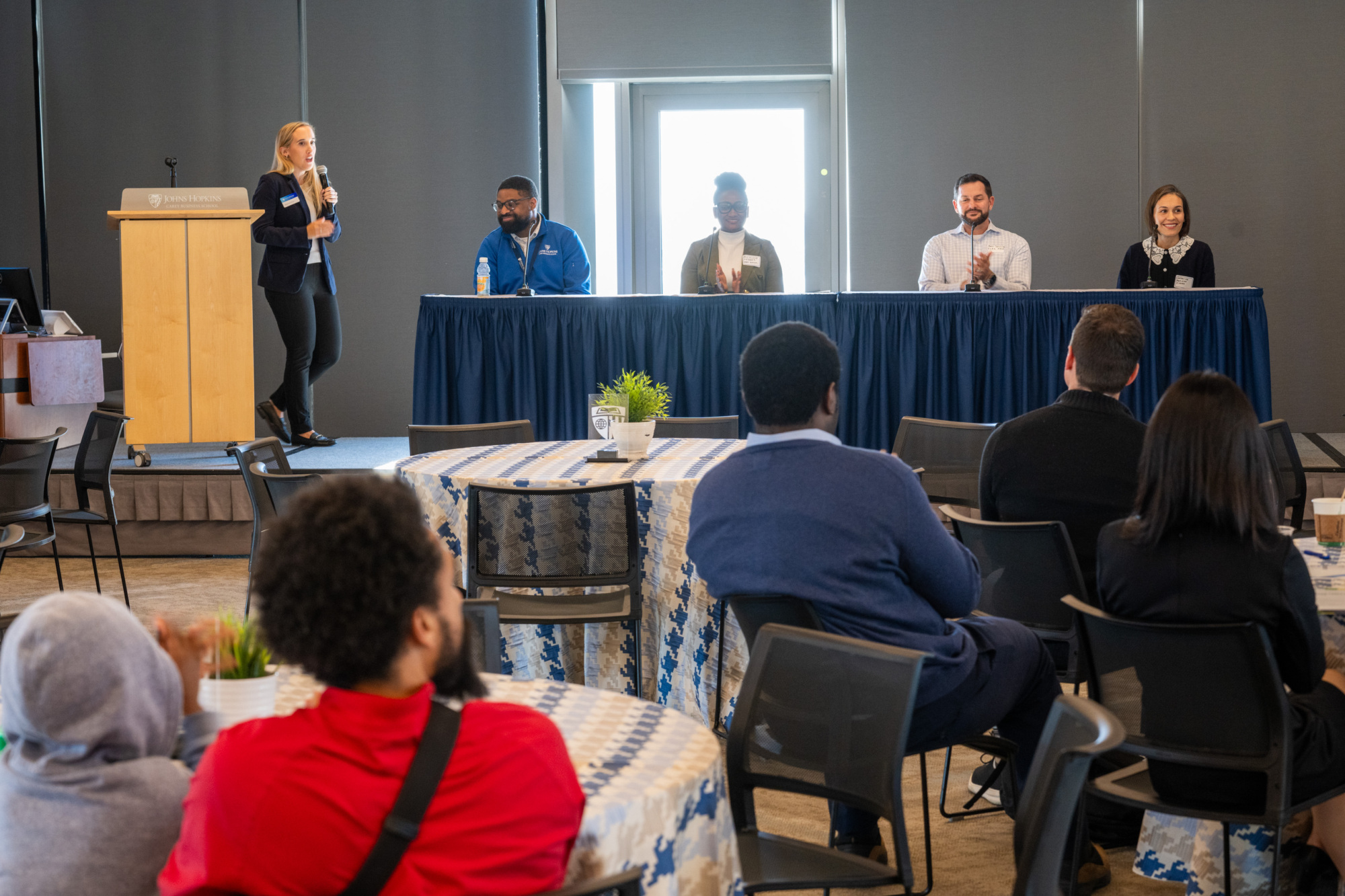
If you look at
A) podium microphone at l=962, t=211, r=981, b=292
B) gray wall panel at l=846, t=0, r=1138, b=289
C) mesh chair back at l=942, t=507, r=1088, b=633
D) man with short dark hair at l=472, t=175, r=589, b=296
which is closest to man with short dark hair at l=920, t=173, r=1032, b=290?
podium microphone at l=962, t=211, r=981, b=292

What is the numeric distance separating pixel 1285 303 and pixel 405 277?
5653 millimetres

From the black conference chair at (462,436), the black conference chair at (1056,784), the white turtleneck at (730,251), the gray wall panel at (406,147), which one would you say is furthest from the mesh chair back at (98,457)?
the black conference chair at (1056,784)

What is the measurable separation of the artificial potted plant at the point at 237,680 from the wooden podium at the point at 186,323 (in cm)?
500

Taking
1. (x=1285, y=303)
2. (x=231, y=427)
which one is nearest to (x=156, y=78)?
(x=231, y=427)

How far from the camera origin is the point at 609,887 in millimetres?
1202

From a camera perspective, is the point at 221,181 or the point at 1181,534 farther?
the point at 221,181

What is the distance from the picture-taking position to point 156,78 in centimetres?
783

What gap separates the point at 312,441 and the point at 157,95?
2878 mm

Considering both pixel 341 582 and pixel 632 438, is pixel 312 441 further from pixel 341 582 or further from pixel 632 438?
pixel 341 582

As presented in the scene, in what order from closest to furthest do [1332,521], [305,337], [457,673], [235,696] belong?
[457,673] → [235,696] → [1332,521] → [305,337]

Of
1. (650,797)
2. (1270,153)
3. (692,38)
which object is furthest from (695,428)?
(1270,153)

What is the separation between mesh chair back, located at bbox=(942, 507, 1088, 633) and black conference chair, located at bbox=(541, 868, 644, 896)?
154 centimetres

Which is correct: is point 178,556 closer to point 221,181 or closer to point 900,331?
point 221,181

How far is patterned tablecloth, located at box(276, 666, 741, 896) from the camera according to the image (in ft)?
4.17
